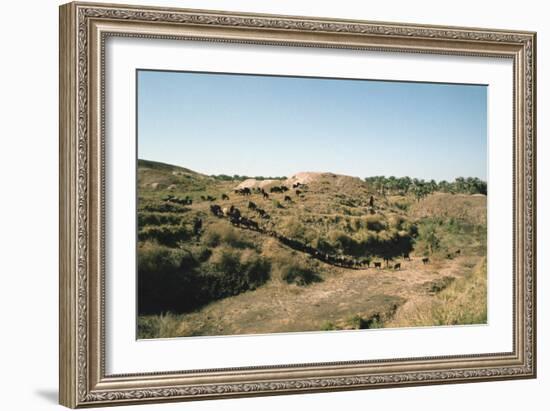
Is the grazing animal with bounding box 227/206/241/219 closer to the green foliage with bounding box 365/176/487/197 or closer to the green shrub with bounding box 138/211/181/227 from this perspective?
the green shrub with bounding box 138/211/181/227

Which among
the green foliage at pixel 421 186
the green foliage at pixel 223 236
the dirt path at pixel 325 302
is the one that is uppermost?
the green foliage at pixel 421 186

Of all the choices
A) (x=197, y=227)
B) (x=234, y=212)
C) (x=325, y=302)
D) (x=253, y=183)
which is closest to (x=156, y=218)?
(x=197, y=227)

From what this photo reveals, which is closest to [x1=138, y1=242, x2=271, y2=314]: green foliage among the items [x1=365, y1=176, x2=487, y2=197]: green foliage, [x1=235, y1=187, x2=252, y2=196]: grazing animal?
[x1=235, y1=187, x2=252, y2=196]: grazing animal

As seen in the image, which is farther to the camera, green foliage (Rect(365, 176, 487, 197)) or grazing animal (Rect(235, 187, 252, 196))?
green foliage (Rect(365, 176, 487, 197))

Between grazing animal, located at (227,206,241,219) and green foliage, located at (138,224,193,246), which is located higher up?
grazing animal, located at (227,206,241,219)

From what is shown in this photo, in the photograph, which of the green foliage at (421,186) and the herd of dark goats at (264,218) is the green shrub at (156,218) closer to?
the herd of dark goats at (264,218)

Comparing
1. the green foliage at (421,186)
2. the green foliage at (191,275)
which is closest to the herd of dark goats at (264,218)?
the green foliage at (191,275)

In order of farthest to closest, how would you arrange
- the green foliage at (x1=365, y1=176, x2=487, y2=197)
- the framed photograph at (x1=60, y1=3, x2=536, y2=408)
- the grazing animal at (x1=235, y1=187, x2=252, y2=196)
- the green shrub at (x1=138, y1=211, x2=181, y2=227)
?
1. the green foliage at (x1=365, y1=176, x2=487, y2=197)
2. the grazing animal at (x1=235, y1=187, x2=252, y2=196)
3. the green shrub at (x1=138, y1=211, x2=181, y2=227)
4. the framed photograph at (x1=60, y1=3, x2=536, y2=408)
